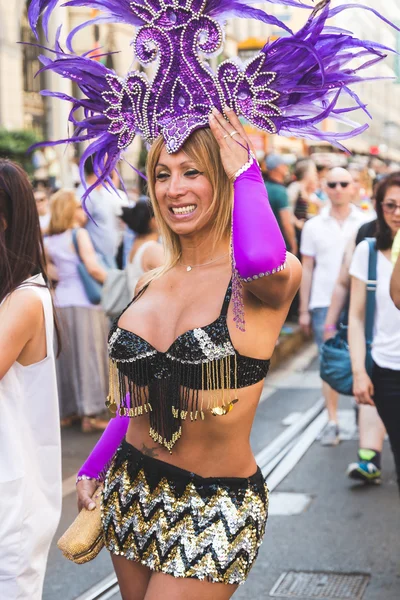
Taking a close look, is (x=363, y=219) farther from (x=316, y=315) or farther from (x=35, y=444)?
(x=35, y=444)

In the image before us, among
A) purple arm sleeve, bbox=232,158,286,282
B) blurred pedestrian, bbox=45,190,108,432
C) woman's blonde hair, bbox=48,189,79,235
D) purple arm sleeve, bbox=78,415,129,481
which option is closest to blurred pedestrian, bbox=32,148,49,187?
blurred pedestrian, bbox=45,190,108,432

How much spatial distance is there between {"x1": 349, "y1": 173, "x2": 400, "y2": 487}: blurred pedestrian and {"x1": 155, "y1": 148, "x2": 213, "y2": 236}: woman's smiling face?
2230 mm

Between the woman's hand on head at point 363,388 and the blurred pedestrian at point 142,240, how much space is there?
8.23 feet

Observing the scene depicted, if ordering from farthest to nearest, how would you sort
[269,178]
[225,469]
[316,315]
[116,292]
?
[269,178]
[316,315]
[116,292]
[225,469]

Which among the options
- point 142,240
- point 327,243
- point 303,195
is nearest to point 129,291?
point 142,240

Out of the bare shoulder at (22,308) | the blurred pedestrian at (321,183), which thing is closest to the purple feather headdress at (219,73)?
the bare shoulder at (22,308)

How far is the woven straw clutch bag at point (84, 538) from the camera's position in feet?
9.25

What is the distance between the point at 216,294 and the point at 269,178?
9443 millimetres

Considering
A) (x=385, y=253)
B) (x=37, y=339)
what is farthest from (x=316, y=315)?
(x=37, y=339)

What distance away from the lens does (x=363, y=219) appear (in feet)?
28.2

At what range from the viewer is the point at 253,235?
8.24 ft

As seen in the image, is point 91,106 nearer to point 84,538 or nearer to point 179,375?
point 179,375

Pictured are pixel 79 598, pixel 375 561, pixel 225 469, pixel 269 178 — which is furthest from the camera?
pixel 269 178

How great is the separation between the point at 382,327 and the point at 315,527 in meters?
1.39
